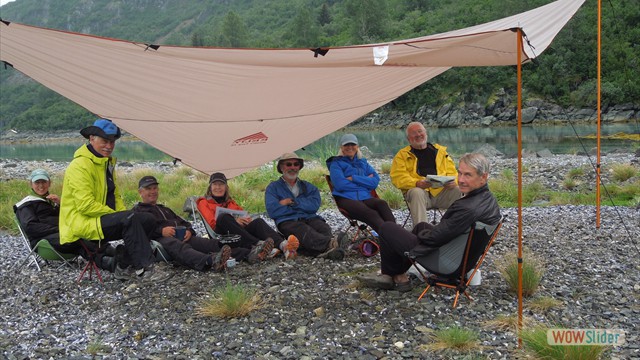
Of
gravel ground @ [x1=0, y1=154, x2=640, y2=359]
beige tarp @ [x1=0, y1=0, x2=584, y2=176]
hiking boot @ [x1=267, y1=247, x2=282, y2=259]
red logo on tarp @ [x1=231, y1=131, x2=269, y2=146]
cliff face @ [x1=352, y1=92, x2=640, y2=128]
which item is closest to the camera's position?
gravel ground @ [x1=0, y1=154, x2=640, y2=359]

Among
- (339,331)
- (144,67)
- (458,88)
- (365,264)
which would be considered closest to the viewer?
(339,331)

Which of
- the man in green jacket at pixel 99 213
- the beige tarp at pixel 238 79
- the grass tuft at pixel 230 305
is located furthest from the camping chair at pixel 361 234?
the man in green jacket at pixel 99 213

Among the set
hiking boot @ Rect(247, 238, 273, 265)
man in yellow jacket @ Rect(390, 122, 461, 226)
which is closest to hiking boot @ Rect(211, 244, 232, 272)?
hiking boot @ Rect(247, 238, 273, 265)

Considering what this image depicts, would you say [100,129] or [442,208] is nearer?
[100,129]

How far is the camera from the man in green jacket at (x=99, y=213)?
471 cm

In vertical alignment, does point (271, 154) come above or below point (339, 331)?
above

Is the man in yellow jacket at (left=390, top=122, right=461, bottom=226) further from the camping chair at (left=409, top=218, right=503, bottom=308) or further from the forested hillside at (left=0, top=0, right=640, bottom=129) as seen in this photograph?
the camping chair at (left=409, top=218, right=503, bottom=308)

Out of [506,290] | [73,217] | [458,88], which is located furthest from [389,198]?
[458,88]

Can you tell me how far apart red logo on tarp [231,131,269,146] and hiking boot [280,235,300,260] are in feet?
5.08

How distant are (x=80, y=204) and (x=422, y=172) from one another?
3579 mm

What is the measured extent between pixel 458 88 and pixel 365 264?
49.1m

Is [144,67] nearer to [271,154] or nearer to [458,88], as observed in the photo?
[271,154]

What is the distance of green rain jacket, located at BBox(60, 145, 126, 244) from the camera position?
4.69 meters

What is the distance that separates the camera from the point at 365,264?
5.13 meters
